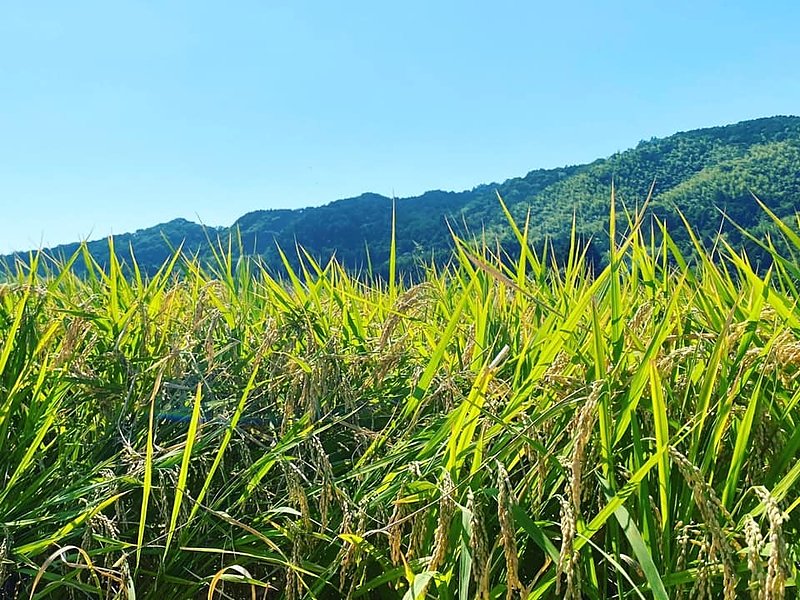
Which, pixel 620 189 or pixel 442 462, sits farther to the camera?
pixel 620 189

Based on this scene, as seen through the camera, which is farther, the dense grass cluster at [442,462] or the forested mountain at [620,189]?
the forested mountain at [620,189]

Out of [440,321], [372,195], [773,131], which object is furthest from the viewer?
[773,131]

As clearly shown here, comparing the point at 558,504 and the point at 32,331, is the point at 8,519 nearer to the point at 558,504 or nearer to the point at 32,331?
the point at 32,331

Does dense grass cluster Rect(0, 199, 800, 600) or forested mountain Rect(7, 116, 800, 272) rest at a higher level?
forested mountain Rect(7, 116, 800, 272)

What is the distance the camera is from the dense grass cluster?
1103mm

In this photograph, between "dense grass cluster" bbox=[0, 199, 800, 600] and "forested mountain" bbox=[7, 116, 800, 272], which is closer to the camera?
"dense grass cluster" bbox=[0, 199, 800, 600]

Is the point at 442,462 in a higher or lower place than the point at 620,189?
lower

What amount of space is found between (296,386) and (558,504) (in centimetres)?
74

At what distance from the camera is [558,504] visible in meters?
1.31

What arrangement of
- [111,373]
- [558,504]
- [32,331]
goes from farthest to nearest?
[111,373]
[32,331]
[558,504]

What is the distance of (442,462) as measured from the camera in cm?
133

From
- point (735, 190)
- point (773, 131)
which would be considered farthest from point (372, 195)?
point (773, 131)

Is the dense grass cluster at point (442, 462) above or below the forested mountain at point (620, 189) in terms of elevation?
below

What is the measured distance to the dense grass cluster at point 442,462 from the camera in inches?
43.4
